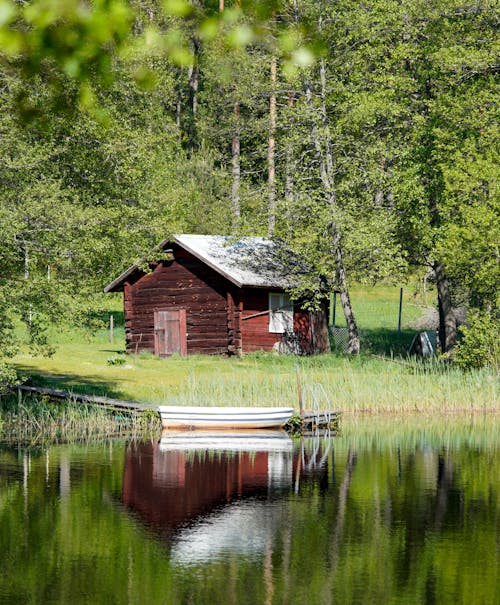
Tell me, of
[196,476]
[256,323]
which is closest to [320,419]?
[196,476]

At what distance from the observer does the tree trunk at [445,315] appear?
43719 millimetres

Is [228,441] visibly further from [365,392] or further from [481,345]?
[481,345]

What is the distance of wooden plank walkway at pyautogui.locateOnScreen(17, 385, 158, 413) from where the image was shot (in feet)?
94.7

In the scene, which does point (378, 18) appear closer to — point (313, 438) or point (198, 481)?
point (313, 438)

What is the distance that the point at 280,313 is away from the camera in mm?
45719

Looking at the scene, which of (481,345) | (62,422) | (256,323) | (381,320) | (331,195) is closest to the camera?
(62,422)

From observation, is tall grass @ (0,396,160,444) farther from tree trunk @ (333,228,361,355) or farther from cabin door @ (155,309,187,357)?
tree trunk @ (333,228,361,355)

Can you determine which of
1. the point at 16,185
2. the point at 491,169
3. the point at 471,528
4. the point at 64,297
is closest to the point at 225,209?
the point at 491,169

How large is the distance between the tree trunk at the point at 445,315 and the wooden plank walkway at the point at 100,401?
17.9m

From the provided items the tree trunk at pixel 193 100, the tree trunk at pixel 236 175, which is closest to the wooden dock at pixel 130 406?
the tree trunk at pixel 236 175

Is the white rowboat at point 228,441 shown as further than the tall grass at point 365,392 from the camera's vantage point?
No

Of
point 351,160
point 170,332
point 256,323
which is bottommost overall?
point 170,332

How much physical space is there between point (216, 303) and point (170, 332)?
266 centimetres

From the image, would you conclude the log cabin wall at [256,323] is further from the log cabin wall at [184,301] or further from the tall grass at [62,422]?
the tall grass at [62,422]
